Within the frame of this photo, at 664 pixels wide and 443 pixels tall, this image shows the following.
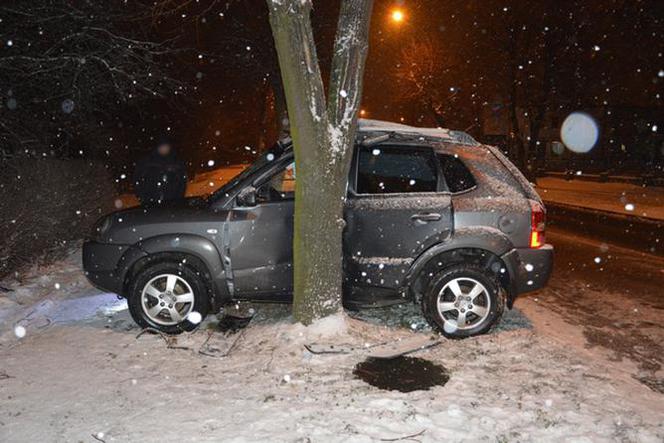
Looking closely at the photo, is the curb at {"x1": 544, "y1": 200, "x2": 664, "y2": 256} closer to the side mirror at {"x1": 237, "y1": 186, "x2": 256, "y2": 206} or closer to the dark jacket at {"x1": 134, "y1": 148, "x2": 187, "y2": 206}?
the side mirror at {"x1": 237, "y1": 186, "x2": 256, "y2": 206}

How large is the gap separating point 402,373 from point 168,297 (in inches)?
96.4

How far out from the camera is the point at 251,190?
5562mm

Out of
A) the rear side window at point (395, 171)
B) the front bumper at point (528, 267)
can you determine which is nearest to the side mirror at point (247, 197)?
the rear side window at point (395, 171)

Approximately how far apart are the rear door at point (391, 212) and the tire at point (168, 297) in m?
1.55

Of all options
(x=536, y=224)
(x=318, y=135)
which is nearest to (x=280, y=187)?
(x=318, y=135)

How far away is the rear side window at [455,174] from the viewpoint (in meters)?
5.64

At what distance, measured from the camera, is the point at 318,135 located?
5.07 metres

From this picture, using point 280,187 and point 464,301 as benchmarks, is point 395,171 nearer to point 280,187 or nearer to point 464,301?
point 280,187

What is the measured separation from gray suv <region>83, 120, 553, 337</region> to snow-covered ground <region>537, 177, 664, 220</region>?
1202cm

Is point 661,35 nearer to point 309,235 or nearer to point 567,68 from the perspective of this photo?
point 567,68

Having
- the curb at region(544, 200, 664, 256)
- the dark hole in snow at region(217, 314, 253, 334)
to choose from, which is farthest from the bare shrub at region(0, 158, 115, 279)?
the curb at region(544, 200, 664, 256)

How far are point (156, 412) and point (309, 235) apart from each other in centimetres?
201

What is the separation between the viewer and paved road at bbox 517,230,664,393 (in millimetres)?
5297

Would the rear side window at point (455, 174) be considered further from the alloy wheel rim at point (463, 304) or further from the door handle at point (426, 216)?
the alloy wheel rim at point (463, 304)
